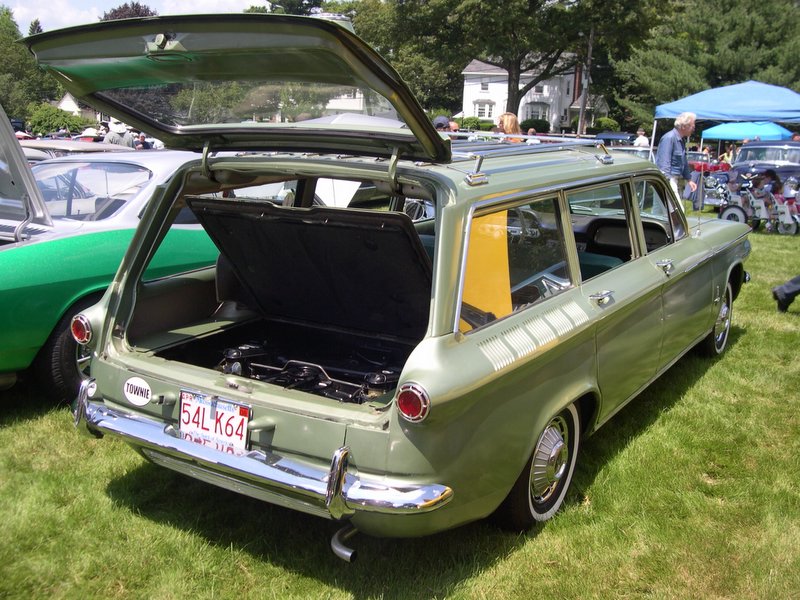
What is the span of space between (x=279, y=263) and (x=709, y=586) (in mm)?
2447

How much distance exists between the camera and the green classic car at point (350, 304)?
2.49 meters

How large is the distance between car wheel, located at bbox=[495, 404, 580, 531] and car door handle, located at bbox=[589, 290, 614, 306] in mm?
505

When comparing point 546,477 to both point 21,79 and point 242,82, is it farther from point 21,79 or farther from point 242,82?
point 21,79

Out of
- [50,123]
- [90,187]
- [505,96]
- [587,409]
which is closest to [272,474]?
[587,409]

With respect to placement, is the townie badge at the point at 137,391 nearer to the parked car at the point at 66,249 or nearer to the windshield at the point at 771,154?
the parked car at the point at 66,249

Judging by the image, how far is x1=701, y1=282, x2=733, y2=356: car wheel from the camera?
5.33 metres

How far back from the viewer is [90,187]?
5227 mm

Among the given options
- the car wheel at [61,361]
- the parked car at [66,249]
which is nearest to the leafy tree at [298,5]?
the parked car at [66,249]

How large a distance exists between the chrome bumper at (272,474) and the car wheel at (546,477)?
653mm

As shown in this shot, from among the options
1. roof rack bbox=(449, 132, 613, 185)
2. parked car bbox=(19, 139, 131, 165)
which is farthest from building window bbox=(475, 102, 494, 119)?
roof rack bbox=(449, 132, 613, 185)

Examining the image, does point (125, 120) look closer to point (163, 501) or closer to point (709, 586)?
point (163, 501)

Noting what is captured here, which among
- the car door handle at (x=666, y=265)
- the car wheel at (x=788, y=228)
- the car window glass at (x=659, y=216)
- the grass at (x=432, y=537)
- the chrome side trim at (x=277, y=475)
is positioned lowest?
the car wheel at (x=788, y=228)

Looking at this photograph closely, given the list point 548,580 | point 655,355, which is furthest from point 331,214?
point 655,355

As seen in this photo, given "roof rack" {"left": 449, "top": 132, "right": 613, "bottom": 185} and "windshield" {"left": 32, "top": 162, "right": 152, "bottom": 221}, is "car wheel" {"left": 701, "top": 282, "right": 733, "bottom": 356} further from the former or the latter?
"windshield" {"left": 32, "top": 162, "right": 152, "bottom": 221}
